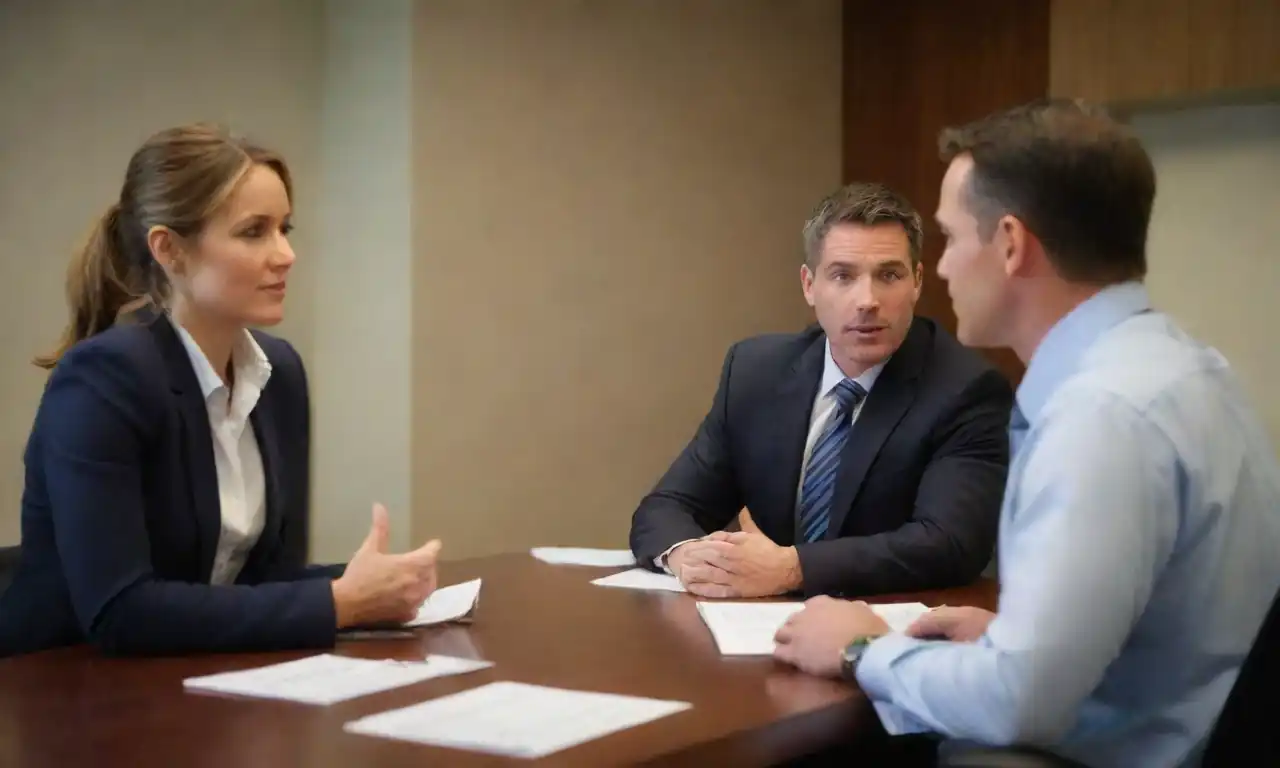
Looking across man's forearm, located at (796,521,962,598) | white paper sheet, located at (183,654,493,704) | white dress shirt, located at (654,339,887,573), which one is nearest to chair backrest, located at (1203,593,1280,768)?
white paper sheet, located at (183,654,493,704)

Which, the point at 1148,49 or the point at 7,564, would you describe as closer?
the point at 7,564

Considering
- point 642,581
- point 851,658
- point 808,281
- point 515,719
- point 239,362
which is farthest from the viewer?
point 808,281

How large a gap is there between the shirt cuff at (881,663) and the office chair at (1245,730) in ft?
0.84

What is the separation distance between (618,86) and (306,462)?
2.47 metres

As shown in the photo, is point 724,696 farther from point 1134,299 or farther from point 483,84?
point 483,84

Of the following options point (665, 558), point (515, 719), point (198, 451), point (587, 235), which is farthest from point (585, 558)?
point (587, 235)

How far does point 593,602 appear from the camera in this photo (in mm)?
2357

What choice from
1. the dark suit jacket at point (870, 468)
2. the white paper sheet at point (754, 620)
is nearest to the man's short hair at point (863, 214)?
the dark suit jacket at point (870, 468)

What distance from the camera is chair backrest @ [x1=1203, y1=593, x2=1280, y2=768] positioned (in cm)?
139

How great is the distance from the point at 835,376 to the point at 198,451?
140 centimetres

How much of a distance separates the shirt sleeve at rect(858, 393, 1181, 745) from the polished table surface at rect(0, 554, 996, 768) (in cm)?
24

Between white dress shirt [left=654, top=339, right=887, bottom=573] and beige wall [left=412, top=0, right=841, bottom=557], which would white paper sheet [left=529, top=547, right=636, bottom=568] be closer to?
white dress shirt [left=654, top=339, right=887, bottom=573]

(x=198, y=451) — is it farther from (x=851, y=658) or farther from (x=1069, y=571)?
(x=1069, y=571)

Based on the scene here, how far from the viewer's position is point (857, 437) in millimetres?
2824
